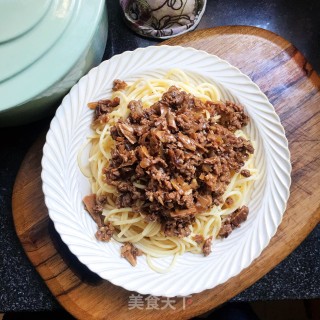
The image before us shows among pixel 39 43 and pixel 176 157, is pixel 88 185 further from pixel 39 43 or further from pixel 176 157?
pixel 39 43

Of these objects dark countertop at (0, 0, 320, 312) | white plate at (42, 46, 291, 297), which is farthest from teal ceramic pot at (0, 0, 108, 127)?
dark countertop at (0, 0, 320, 312)

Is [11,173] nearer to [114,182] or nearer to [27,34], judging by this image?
[114,182]

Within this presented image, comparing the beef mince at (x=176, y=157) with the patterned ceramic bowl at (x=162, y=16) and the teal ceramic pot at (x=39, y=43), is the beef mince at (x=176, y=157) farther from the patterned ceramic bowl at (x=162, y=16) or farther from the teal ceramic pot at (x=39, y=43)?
the patterned ceramic bowl at (x=162, y=16)

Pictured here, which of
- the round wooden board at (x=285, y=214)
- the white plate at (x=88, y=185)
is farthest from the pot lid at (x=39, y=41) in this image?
the round wooden board at (x=285, y=214)

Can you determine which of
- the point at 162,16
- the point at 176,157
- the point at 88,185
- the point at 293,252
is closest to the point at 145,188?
the point at 176,157

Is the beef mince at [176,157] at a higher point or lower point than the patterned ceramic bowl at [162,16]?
lower

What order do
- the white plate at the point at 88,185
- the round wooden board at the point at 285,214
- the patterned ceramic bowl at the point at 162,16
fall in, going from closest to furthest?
the white plate at the point at 88,185 → the round wooden board at the point at 285,214 → the patterned ceramic bowl at the point at 162,16

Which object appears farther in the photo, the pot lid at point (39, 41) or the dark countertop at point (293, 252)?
the dark countertop at point (293, 252)
